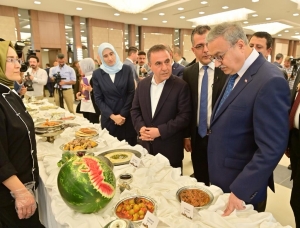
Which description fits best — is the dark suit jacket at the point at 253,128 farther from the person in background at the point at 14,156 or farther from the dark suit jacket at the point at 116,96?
the dark suit jacket at the point at 116,96

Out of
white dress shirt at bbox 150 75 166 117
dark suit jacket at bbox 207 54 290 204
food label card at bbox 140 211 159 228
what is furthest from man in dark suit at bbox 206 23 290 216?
white dress shirt at bbox 150 75 166 117

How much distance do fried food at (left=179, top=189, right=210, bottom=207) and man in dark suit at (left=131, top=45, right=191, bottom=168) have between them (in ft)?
2.29

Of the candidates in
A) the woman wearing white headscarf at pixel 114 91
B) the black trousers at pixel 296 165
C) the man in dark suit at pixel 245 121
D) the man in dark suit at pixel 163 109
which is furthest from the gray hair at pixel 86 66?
the black trousers at pixel 296 165

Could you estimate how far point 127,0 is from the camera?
7.31 metres

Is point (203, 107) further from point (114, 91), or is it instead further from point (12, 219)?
point (12, 219)

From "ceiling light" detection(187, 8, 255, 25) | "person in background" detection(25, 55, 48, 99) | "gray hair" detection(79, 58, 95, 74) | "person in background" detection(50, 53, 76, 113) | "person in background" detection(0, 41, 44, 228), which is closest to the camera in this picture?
"person in background" detection(0, 41, 44, 228)

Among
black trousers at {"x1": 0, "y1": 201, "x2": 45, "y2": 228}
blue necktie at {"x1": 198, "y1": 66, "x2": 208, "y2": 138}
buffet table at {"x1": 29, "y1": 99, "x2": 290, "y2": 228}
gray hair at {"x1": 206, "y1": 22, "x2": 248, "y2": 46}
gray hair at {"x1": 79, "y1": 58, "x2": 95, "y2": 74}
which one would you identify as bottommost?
black trousers at {"x1": 0, "y1": 201, "x2": 45, "y2": 228}

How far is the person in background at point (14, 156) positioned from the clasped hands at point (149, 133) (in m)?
0.80

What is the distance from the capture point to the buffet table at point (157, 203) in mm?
947

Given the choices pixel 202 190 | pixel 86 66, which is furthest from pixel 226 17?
pixel 202 190

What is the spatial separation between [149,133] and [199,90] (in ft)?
1.74

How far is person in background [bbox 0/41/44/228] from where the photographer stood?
3.80ft

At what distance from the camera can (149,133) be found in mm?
1812

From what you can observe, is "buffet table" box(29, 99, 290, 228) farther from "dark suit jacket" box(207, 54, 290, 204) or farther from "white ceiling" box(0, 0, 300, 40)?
"white ceiling" box(0, 0, 300, 40)
